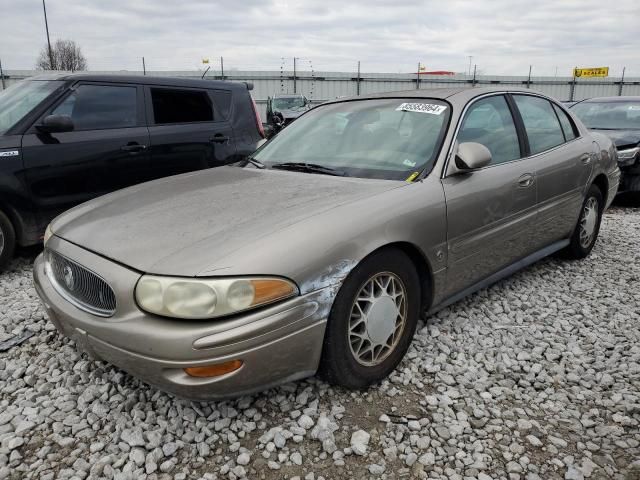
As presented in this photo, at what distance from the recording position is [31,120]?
13.1 feet

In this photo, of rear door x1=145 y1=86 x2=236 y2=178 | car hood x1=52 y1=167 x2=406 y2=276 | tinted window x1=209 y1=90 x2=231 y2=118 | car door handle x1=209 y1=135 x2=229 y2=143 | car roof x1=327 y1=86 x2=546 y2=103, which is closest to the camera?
car hood x1=52 y1=167 x2=406 y2=276

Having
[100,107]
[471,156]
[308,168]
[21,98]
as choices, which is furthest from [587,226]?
[21,98]

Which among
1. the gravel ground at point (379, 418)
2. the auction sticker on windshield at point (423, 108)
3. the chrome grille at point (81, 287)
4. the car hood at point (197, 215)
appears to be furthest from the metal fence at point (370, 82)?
the chrome grille at point (81, 287)

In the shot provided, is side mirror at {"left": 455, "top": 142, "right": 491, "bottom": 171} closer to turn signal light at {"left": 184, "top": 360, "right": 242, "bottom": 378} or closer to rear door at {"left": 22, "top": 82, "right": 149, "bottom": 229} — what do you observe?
turn signal light at {"left": 184, "top": 360, "right": 242, "bottom": 378}

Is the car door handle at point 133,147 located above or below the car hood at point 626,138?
above

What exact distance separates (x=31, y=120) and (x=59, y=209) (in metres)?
0.75

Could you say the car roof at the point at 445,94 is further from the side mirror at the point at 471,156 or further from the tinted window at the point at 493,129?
the side mirror at the point at 471,156

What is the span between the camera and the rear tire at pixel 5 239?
3.81m

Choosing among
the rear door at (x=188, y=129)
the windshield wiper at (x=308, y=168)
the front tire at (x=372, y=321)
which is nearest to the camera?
the front tire at (x=372, y=321)

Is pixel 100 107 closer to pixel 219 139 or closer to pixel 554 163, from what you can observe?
pixel 219 139

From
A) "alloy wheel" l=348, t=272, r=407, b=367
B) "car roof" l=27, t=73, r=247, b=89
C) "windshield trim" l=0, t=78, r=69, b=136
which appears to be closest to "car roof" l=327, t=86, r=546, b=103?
"alloy wheel" l=348, t=272, r=407, b=367

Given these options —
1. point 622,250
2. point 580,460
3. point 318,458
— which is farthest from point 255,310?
point 622,250

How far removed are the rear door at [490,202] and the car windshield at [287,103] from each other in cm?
1567

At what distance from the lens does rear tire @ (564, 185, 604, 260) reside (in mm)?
4066
